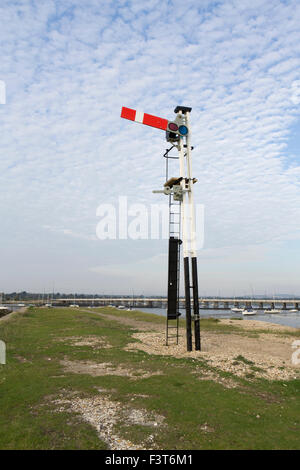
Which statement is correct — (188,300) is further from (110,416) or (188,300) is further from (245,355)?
(110,416)

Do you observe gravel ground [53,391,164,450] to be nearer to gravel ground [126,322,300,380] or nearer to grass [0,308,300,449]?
grass [0,308,300,449]

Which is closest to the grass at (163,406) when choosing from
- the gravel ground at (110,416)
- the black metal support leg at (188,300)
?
the gravel ground at (110,416)

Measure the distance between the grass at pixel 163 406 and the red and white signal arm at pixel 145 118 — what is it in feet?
45.5

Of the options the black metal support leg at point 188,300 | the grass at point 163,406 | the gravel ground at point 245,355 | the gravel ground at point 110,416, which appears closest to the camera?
the gravel ground at point 110,416

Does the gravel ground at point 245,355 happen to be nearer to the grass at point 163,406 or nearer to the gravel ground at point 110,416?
the grass at point 163,406

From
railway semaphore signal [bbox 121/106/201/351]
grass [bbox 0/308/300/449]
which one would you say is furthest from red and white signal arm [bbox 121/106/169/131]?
grass [bbox 0/308/300/449]

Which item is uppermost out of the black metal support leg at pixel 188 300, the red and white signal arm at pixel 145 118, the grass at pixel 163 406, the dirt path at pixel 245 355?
the red and white signal arm at pixel 145 118

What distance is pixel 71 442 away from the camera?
7191mm

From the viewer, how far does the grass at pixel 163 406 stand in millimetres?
7305

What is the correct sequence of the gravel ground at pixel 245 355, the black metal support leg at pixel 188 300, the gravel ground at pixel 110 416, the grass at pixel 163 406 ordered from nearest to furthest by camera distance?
the gravel ground at pixel 110 416, the grass at pixel 163 406, the gravel ground at pixel 245 355, the black metal support leg at pixel 188 300

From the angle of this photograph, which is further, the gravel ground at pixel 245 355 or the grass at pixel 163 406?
the gravel ground at pixel 245 355

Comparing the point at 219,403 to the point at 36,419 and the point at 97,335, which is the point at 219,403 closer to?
the point at 36,419
